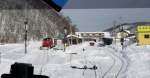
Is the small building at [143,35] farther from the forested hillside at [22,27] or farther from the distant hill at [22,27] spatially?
the distant hill at [22,27]

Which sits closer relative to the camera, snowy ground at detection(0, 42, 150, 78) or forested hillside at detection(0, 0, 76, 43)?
snowy ground at detection(0, 42, 150, 78)

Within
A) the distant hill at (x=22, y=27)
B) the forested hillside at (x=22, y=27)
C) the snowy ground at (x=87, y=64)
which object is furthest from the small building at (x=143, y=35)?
the snowy ground at (x=87, y=64)

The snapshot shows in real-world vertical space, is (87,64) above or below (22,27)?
below

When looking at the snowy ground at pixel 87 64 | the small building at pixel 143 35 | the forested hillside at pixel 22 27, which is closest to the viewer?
the snowy ground at pixel 87 64

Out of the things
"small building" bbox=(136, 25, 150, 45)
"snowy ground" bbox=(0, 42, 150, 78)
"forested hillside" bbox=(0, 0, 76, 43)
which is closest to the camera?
"snowy ground" bbox=(0, 42, 150, 78)

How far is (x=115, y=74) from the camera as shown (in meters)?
13.9

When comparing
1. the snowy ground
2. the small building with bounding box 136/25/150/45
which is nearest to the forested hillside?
the small building with bounding box 136/25/150/45

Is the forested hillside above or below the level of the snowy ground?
above

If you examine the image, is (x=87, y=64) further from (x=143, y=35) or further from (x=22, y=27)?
(x=22, y=27)

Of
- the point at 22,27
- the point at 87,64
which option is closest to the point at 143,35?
the point at 22,27

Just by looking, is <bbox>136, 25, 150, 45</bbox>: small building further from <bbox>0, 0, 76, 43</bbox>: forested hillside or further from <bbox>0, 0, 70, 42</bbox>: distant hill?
<bbox>0, 0, 70, 42</bbox>: distant hill

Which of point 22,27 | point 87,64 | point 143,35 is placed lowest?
point 87,64

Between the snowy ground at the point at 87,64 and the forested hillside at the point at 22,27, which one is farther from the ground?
the forested hillside at the point at 22,27

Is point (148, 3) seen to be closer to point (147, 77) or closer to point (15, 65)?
point (15, 65)
